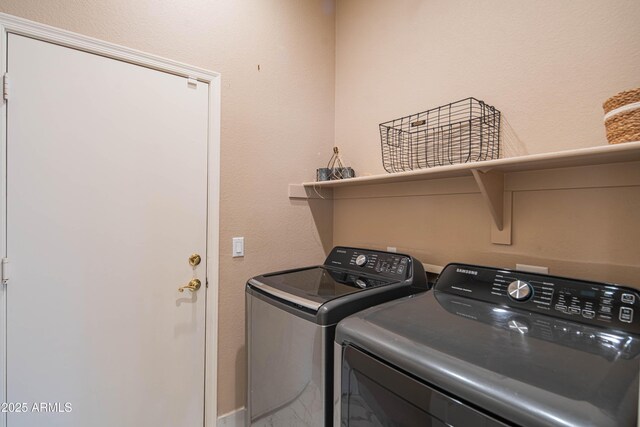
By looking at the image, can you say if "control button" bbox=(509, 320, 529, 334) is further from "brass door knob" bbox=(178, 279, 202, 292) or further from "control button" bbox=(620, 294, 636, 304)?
"brass door knob" bbox=(178, 279, 202, 292)

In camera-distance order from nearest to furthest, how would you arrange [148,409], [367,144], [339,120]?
[148,409], [367,144], [339,120]

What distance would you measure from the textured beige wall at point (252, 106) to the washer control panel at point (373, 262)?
0.33 meters

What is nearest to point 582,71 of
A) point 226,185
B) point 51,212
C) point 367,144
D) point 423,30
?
point 423,30

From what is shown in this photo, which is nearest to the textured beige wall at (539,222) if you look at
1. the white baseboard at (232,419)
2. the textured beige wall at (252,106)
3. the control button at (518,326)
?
the control button at (518,326)

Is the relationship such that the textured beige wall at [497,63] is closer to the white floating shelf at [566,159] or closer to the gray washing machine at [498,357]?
the white floating shelf at [566,159]

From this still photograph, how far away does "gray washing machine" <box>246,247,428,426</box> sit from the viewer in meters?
1.05

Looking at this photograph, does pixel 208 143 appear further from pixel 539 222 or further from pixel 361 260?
pixel 539 222

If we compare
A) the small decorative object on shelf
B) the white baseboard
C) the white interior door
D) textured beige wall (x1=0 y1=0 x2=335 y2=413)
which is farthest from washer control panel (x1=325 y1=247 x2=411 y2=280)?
the white baseboard

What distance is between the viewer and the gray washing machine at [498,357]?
57 cm

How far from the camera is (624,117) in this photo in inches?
34.2

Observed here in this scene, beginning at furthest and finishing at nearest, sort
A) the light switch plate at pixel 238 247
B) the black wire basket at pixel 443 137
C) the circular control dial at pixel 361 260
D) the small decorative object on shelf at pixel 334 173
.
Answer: the small decorative object on shelf at pixel 334 173, the light switch plate at pixel 238 247, the circular control dial at pixel 361 260, the black wire basket at pixel 443 137

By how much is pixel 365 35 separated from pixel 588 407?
2.08 metres

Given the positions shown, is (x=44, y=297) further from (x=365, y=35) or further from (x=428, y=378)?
(x=365, y=35)

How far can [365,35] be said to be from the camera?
6.45 ft
